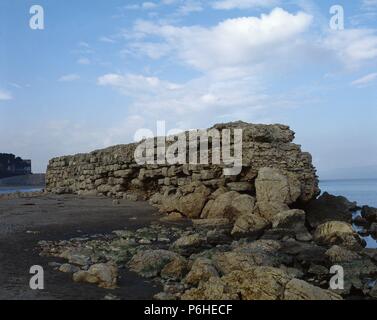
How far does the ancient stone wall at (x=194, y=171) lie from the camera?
11.6 metres

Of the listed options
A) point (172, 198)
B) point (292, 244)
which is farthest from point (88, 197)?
point (292, 244)

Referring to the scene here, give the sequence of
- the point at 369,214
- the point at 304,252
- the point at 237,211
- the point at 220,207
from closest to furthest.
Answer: the point at 304,252 → the point at 237,211 → the point at 220,207 → the point at 369,214

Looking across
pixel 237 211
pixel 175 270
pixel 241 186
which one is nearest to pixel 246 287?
pixel 175 270

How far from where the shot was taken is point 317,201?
1255cm

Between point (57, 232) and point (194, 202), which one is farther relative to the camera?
point (194, 202)

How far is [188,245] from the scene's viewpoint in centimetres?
751

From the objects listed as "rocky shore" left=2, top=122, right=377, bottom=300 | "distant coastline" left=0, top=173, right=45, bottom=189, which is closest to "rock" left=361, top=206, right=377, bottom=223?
"rocky shore" left=2, top=122, right=377, bottom=300

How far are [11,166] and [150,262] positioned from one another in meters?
42.2

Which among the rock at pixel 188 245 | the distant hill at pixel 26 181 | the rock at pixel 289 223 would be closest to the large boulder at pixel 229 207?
the rock at pixel 289 223

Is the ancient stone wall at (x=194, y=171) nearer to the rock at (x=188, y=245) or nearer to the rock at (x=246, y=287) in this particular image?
the rock at (x=188, y=245)

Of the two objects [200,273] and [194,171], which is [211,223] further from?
[200,273]

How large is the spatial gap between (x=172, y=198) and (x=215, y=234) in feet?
12.1

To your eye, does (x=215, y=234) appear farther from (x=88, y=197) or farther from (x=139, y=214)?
(x=88, y=197)

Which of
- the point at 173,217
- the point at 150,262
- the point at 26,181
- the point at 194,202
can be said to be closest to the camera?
the point at 150,262
